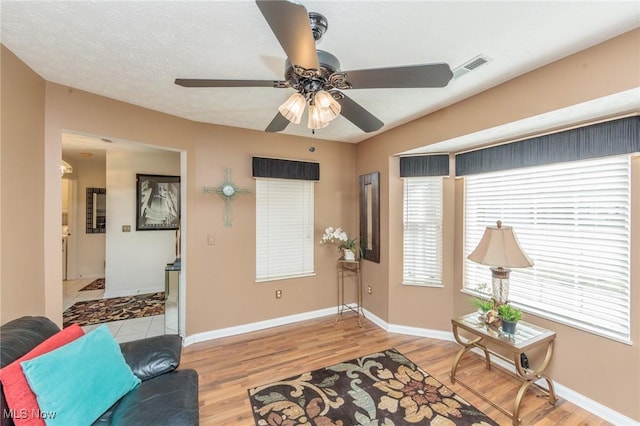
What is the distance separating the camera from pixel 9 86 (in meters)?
1.76

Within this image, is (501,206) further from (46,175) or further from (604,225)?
(46,175)

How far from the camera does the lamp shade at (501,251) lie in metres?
2.09

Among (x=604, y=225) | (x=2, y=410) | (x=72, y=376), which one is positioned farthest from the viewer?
(x=604, y=225)

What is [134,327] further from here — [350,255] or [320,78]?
[320,78]

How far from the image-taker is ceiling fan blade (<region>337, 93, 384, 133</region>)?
63.1 inches

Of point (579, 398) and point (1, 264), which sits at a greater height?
point (1, 264)

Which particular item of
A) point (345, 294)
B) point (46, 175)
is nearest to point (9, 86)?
point (46, 175)

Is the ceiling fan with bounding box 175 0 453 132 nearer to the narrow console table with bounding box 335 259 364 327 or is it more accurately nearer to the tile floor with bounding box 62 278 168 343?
the narrow console table with bounding box 335 259 364 327

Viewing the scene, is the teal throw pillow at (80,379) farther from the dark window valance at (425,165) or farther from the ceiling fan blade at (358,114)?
the dark window valance at (425,165)

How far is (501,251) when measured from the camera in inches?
84.8

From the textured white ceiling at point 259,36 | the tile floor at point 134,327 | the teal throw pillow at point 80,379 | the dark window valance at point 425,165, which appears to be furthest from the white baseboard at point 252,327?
the textured white ceiling at point 259,36

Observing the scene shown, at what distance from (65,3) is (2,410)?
6.27ft

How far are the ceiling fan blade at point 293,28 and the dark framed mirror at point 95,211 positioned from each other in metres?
6.62

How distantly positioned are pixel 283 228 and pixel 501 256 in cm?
250
